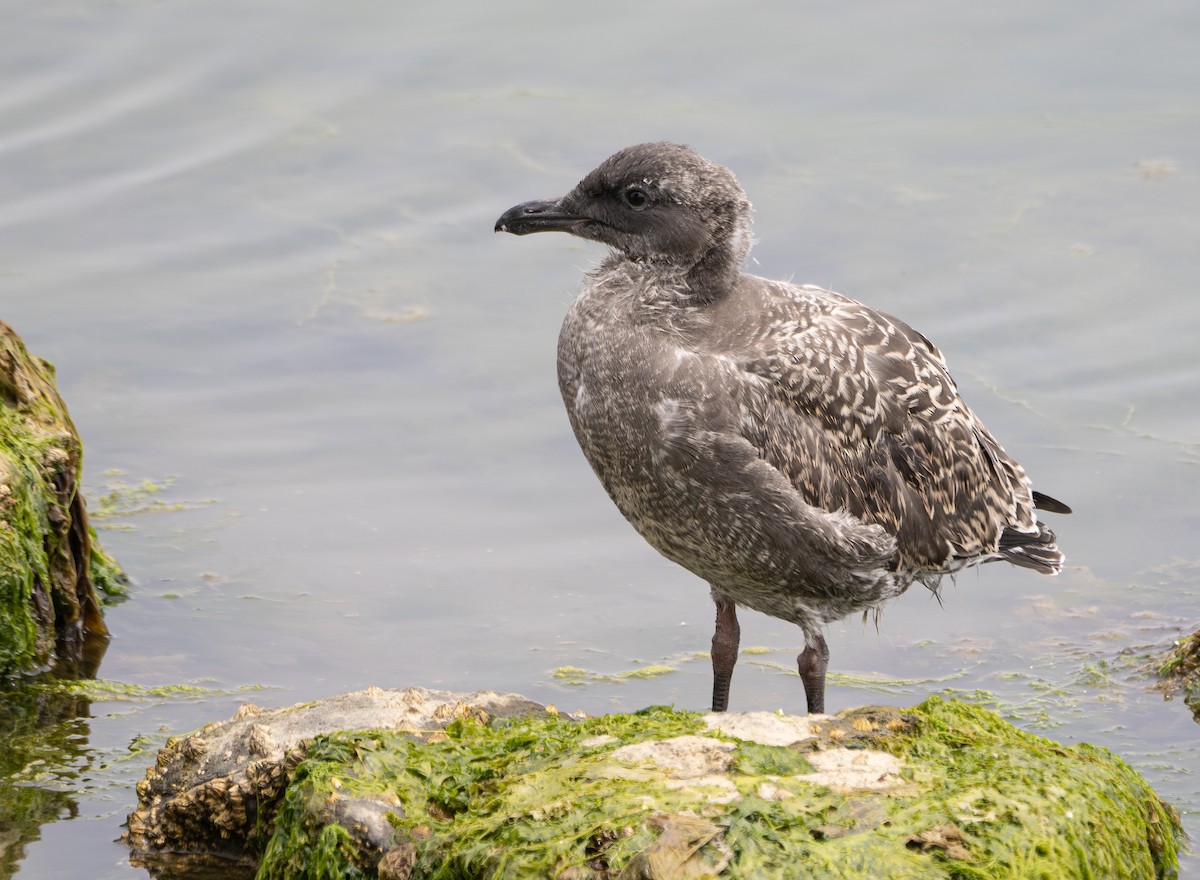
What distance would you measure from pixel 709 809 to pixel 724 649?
8.39 feet

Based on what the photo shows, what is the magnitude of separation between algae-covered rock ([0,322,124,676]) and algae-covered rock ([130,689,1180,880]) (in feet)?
5.73

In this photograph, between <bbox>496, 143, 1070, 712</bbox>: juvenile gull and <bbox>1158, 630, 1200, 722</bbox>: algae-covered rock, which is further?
<bbox>1158, 630, 1200, 722</bbox>: algae-covered rock

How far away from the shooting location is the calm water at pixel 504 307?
25.5 feet

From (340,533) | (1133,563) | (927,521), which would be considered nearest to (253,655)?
(340,533)

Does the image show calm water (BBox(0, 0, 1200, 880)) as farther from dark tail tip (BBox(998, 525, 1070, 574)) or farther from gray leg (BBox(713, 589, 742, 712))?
dark tail tip (BBox(998, 525, 1070, 574))

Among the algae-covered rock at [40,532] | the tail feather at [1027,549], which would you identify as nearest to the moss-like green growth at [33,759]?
the algae-covered rock at [40,532]

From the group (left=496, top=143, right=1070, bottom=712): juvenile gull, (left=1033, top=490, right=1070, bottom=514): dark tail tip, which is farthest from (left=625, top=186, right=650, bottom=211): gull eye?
(left=1033, top=490, right=1070, bottom=514): dark tail tip

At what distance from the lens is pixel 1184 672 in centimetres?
727

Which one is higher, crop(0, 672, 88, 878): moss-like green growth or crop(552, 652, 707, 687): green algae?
crop(0, 672, 88, 878): moss-like green growth

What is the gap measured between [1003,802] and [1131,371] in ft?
20.4

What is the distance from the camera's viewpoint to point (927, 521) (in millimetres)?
6832

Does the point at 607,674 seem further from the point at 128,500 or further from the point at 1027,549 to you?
the point at 128,500

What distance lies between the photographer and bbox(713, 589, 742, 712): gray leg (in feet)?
22.8

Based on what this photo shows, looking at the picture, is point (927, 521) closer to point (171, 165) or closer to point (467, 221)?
point (467, 221)
